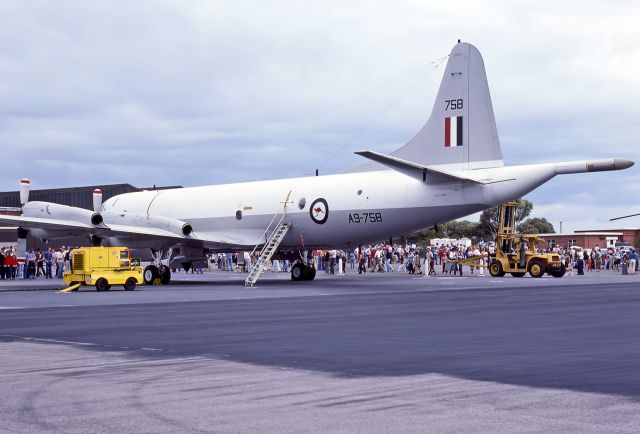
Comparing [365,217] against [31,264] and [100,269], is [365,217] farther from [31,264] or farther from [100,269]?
[31,264]

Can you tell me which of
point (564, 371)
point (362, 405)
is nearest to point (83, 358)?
point (362, 405)

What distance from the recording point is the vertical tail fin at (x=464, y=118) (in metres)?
33.7

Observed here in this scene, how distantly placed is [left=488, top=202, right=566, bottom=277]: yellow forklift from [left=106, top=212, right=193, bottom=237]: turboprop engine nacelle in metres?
16.6

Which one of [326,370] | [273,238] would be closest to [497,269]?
[273,238]

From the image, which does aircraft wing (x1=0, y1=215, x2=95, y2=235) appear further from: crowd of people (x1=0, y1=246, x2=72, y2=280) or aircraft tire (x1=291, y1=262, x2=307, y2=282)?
crowd of people (x1=0, y1=246, x2=72, y2=280)

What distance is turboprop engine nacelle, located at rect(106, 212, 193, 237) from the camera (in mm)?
40406

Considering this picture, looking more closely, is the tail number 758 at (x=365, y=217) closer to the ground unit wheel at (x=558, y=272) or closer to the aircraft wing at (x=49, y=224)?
the aircraft wing at (x=49, y=224)

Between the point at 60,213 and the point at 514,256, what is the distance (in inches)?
928

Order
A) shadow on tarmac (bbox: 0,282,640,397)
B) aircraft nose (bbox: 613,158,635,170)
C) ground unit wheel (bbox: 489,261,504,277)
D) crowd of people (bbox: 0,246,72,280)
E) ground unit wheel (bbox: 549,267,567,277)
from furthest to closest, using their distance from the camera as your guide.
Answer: crowd of people (bbox: 0,246,72,280)
ground unit wheel (bbox: 489,261,504,277)
ground unit wheel (bbox: 549,267,567,277)
aircraft nose (bbox: 613,158,635,170)
shadow on tarmac (bbox: 0,282,640,397)

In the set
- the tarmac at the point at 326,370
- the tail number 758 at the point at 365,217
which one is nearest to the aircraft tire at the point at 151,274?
the tail number 758 at the point at 365,217

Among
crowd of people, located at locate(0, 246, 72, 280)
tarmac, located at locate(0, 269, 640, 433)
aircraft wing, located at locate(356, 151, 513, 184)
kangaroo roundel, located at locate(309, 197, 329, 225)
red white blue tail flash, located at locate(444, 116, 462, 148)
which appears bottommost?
tarmac, located at locate(0, 269, 640, 433)

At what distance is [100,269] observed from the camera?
35219 mm

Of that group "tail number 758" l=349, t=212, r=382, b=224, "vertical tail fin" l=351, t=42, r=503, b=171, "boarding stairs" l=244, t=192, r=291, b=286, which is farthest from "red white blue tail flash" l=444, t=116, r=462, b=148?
"boarding stairs" l=244, t=192, r=291, b=286

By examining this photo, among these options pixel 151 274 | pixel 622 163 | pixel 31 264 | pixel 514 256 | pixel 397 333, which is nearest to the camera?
pixel 397 333
